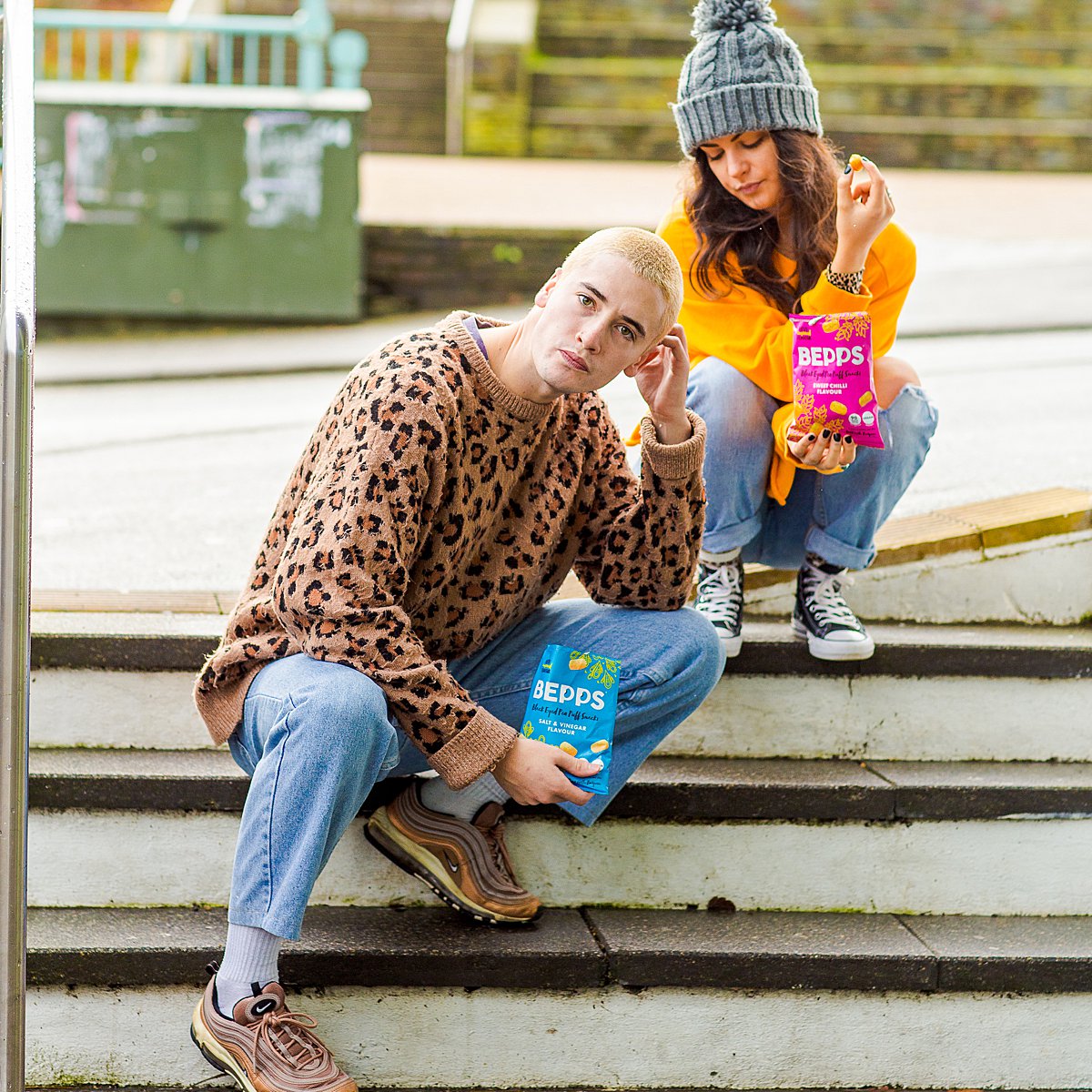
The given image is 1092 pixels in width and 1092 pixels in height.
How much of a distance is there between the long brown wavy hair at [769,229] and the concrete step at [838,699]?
2.27ft

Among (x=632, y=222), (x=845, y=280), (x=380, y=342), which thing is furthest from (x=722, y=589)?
(x=632, y=222)

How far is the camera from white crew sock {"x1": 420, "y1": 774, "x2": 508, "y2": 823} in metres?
2.38

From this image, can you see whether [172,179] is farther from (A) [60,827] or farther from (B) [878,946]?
(B) [878,946]

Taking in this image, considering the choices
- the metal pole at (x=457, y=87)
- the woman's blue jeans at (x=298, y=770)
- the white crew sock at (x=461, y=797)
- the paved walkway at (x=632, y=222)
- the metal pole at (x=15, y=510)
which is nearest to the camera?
the metal pole at (x=15, y=510)

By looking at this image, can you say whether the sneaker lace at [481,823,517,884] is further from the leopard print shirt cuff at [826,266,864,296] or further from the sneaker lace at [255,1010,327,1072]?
the leopard print shirt cuff at [826,266,864,296]

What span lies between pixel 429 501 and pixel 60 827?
910 millimetres

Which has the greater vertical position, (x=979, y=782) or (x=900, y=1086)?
(x=979, y=782)

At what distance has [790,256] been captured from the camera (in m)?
2.78

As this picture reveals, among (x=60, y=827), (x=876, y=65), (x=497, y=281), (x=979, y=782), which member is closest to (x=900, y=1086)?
(x=979, y=782)

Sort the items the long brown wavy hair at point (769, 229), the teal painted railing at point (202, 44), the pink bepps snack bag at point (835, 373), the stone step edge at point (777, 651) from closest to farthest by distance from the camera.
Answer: the pink bepps snack bag at point (835, 373) < the stone step edge at point (777, 651) < the long brown wavy hair at point (769, 229) < the teal painted railing at point (202, 44)

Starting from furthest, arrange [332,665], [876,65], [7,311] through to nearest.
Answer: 1. [876,65]
2. [332,665]
3. [7,311]

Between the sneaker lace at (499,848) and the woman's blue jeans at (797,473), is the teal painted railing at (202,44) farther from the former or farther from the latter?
the sneaker lace at (499,848)

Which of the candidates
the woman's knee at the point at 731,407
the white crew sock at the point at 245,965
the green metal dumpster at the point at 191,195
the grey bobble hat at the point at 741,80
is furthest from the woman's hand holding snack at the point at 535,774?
the green metal dumpster at the point at 191,195

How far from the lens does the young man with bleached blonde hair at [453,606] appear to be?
79.7 inches
